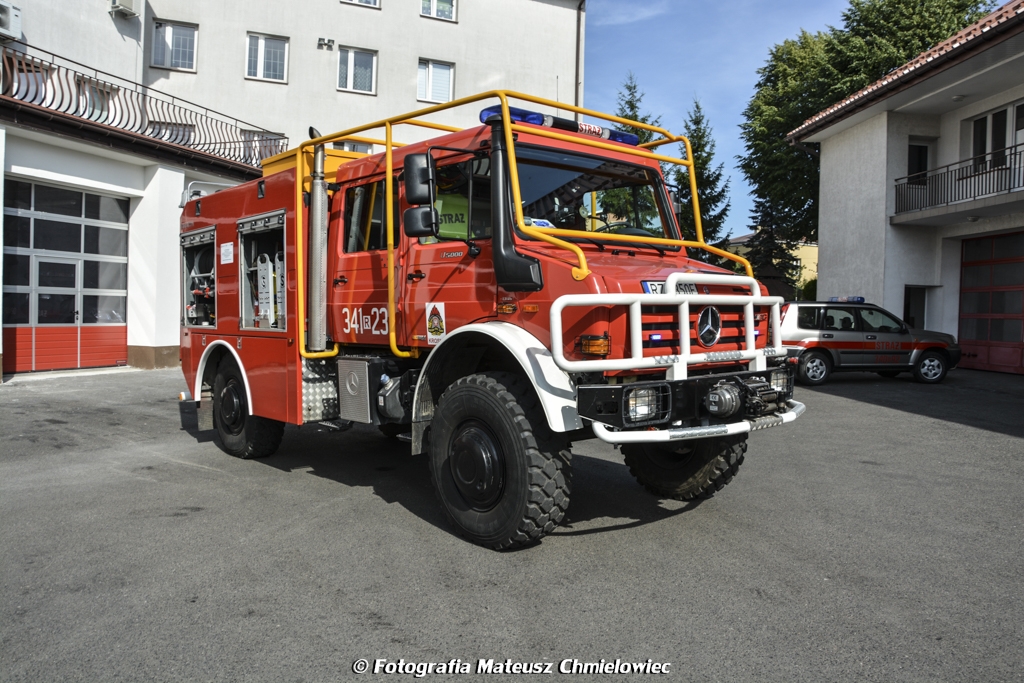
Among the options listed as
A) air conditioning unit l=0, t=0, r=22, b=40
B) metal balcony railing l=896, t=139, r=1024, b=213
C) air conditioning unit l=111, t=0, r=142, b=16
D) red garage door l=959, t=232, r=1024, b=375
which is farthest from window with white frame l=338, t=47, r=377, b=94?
red garage door l=959, t=232, r=1024, b=375

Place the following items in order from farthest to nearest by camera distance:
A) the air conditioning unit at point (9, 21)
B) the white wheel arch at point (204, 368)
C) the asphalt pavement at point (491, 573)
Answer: the air conditioning unit at point (9, 21), the white wheel arch at point (204, 368), the asphalt pavement at point (491, 573)

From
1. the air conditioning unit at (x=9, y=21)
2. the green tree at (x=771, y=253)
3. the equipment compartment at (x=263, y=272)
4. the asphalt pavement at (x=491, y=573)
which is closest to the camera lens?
the asphalt pavement at (x=491, y=573)

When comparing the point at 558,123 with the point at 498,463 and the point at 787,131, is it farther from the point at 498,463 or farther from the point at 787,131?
the point at 787,131

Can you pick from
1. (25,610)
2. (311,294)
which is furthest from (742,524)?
(25,610)

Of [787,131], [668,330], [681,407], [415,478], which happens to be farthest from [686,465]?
[787,131]

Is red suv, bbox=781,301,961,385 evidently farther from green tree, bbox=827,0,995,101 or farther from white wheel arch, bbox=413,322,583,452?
white wheel arch, bbox=413,322,583,452

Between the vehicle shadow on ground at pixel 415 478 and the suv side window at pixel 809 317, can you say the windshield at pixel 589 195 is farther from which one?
the suv side window at pixel 809 317

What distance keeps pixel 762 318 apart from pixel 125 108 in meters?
17.2

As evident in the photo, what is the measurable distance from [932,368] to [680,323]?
13.6 metres

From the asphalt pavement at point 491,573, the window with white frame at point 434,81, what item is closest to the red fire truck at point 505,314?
the asphalt pavement at point 491,573

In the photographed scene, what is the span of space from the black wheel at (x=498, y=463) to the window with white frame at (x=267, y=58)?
19.6m

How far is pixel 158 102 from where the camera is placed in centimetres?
1975

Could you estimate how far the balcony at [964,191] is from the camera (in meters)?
17.0

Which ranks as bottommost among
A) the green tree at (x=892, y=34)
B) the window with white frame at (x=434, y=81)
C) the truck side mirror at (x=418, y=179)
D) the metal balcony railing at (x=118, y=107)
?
the truck side mirror at (x=418, y=179)
